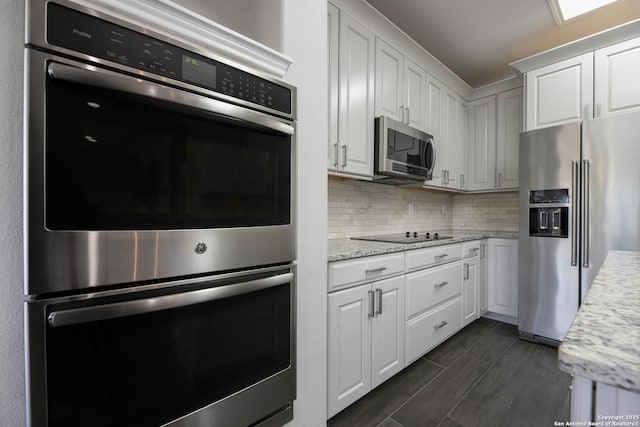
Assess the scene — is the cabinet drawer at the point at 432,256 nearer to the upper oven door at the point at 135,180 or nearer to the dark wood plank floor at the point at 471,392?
the dark wood plank floor at the point at 471,392

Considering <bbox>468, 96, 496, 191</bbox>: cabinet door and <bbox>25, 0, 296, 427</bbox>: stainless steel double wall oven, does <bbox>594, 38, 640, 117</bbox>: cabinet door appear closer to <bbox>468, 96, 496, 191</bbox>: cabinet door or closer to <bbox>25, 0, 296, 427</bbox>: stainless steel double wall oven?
<bbox>468, 96, 496, 191</bbox>: cabinet door

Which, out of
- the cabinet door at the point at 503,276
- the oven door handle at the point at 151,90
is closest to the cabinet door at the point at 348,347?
the oven door handle at the point at 151,90

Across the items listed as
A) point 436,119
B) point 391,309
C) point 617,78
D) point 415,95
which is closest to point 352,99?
point 415,95

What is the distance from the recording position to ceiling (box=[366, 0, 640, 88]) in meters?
2.13

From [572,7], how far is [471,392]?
9.49 ft

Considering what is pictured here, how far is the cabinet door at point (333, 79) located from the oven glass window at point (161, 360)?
1085mm

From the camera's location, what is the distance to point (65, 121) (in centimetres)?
61

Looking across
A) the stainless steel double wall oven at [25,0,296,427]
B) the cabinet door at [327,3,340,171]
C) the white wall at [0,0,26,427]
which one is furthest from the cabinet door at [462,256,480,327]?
the white wall at [0,0,26,427]

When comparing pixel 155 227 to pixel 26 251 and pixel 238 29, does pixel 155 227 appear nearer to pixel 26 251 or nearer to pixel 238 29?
pixel 26 251

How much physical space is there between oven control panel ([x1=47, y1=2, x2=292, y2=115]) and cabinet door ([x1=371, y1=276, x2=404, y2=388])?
1.25 m

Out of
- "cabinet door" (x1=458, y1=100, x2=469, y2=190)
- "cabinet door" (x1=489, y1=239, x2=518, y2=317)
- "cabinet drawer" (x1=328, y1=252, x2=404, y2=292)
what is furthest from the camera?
"cabinet door" (x1=458, y1=100, x2=469, y2=190)

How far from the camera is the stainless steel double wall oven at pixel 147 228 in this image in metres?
0.60

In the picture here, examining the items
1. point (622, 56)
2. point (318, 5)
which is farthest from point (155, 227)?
point (622, 56)

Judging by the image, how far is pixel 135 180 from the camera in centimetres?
71
